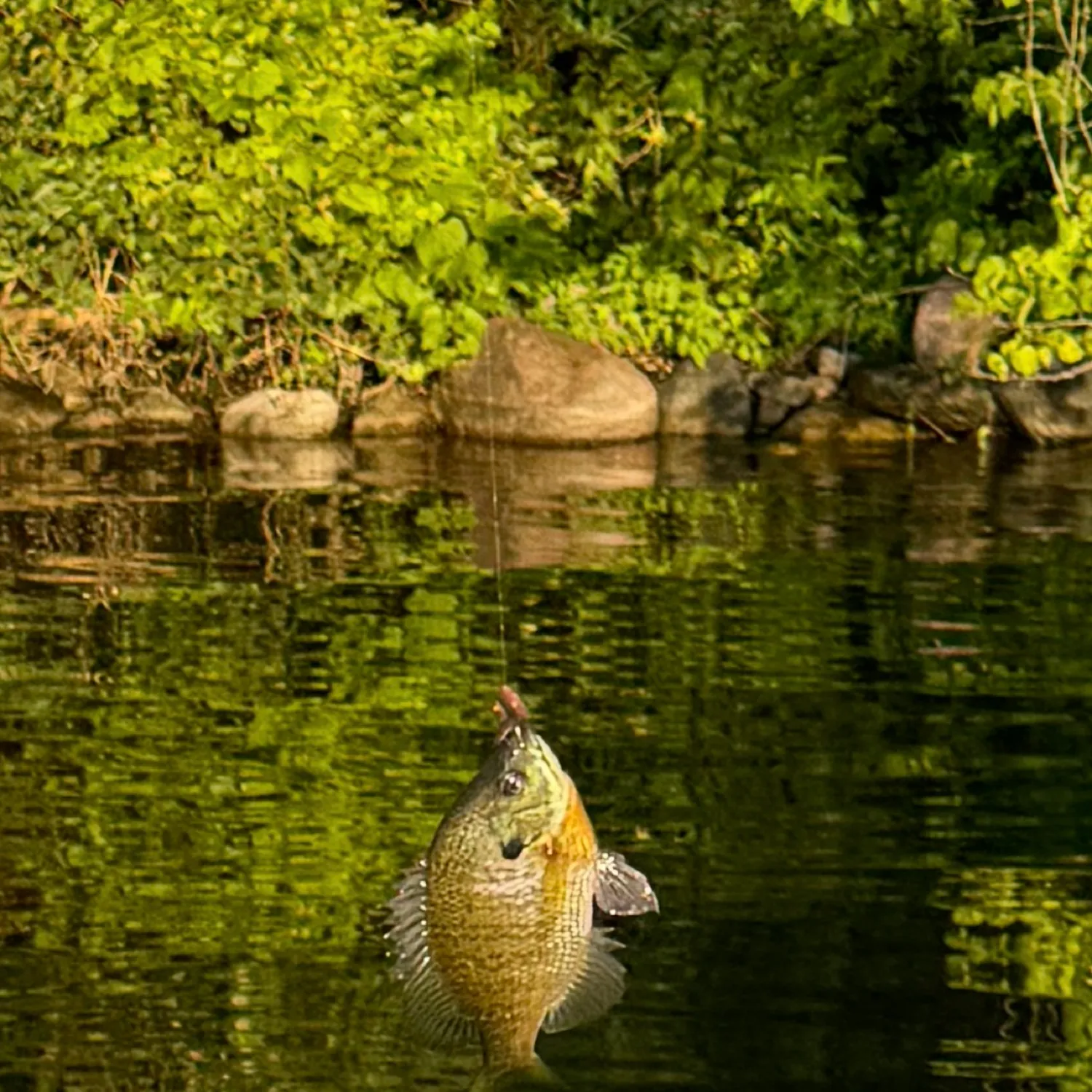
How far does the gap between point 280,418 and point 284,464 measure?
1.06m

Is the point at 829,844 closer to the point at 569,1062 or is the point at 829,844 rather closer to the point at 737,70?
the point at 569,1062

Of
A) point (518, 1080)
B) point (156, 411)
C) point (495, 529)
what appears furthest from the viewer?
point (156, 411)

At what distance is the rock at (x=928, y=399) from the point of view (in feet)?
67.1

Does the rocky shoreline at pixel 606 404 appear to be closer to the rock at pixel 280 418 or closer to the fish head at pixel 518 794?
the rock at pixel 280 418

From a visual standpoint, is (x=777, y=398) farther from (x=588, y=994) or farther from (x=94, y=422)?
(x=588, y=994)

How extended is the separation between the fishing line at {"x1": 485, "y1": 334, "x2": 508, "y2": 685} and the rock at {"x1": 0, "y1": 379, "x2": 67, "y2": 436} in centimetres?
286

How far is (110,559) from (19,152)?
20.4 ft

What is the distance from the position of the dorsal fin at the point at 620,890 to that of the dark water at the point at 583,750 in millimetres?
738

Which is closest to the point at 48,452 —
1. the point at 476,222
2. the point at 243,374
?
the point at 243,374

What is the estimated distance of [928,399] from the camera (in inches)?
807

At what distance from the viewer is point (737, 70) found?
21.7 meters

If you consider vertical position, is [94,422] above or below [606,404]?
below

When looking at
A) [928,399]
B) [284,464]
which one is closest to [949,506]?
[928,399]

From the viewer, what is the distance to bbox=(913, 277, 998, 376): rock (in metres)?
20.4
